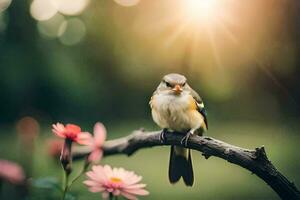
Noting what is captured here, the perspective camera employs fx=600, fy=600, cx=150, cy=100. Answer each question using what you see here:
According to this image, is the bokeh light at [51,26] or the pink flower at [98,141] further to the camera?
the bokeh light at [51,26]

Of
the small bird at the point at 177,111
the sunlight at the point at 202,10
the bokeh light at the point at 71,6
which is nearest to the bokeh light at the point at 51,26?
the bokeh light at the point at 71,6

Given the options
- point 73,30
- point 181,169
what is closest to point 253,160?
point 181,169

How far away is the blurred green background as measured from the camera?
0.98 m

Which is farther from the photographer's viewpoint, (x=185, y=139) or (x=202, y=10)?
(x=202, y=10)

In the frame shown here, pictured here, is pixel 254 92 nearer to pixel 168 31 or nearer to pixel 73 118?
pixel 168 31

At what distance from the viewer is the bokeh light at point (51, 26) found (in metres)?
1.51

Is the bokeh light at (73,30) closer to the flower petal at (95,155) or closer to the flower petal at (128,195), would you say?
the flower petal at (95,155)

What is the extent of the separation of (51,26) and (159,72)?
0.62 m

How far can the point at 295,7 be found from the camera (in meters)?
0.95

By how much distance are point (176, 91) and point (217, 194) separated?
25.2 inches

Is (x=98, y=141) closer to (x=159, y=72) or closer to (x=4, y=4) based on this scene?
(x=159, y=72)

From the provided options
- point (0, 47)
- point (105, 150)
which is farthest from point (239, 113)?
point (0, 47)

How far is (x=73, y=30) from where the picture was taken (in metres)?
1.48

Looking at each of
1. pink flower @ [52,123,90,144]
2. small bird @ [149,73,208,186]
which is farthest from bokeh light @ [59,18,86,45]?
pink flower @ [52,123,90,144]
